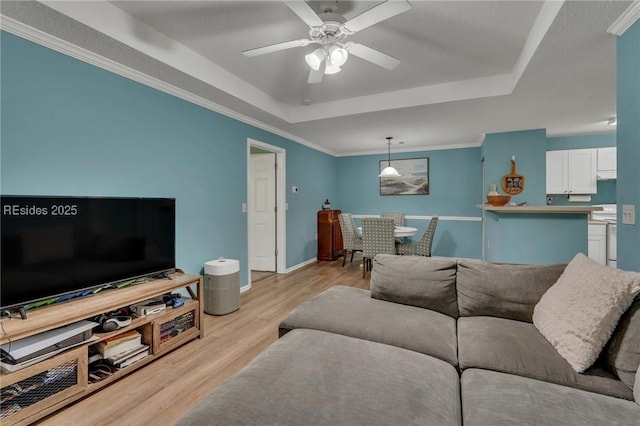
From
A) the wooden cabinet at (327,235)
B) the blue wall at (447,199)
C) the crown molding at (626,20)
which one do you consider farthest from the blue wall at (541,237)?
the wooden cabinet at (327,235)

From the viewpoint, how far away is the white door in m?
4.79

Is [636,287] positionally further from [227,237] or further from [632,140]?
[227,237]

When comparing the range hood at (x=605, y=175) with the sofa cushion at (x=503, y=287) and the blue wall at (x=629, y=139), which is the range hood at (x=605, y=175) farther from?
the sofa cushion at (x=503, y=287)

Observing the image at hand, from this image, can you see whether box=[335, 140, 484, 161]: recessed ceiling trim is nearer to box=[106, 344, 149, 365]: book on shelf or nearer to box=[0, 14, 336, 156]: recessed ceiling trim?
box=[0, 14, 336, 156]: recessed ceiling trim

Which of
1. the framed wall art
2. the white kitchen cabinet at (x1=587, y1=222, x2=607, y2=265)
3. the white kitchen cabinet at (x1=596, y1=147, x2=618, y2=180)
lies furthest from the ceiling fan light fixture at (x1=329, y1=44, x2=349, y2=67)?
the white kitchen cabinet at (x1=596, y1=147, x2=618, y2=180)

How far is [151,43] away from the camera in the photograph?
2.26 meters

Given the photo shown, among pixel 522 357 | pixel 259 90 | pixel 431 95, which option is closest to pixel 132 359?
pixel 522 357

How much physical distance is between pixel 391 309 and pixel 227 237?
235 centimetres

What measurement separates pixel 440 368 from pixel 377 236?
301 centimetres

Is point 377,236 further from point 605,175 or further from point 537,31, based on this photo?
point 605,175

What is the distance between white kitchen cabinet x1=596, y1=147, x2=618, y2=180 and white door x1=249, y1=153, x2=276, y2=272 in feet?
16.9

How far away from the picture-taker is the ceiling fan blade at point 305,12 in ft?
5.15

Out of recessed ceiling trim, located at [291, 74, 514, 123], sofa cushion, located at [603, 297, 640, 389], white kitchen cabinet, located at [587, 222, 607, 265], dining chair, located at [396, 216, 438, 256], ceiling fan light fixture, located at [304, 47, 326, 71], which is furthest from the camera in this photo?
dining chair, located at [396, 216, 438, 256]

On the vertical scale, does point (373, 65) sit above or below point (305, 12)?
above
